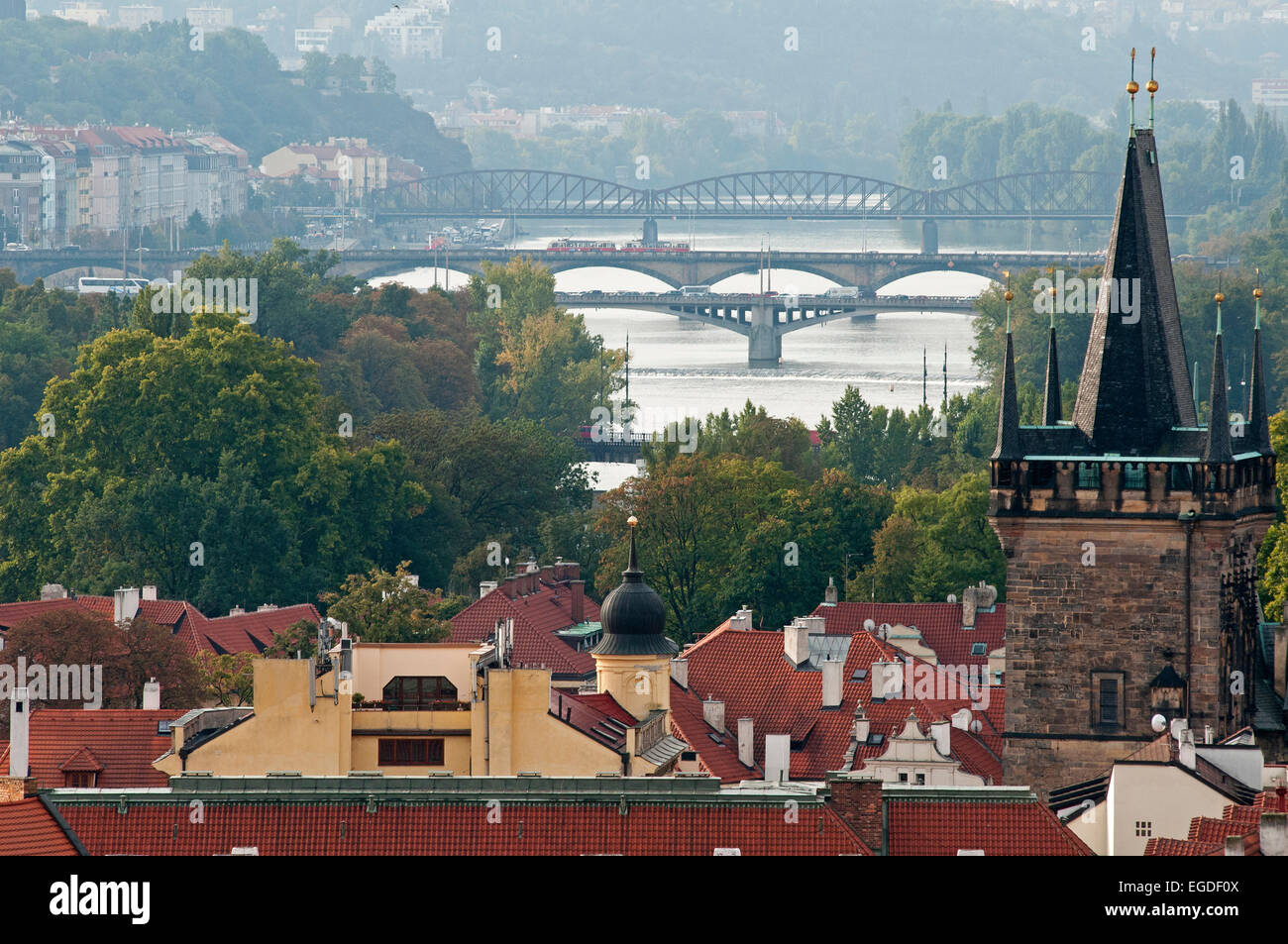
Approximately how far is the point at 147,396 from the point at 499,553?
13390mm

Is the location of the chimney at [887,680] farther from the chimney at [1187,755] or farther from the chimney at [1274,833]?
the chimney at [1274,833]

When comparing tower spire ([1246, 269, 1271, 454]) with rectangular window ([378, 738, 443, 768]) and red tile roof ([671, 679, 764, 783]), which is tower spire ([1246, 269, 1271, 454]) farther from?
rectangular window ([378, 738, 443, 768])

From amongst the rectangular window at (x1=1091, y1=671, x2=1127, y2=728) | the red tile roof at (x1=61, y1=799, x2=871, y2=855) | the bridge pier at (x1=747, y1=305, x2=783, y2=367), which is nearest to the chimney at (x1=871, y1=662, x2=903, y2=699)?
the rectangular window at (x1=1091, y1=671, x2=1127, y2=728)

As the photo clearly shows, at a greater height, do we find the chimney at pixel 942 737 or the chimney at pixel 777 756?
the chimney at pixel 942 737

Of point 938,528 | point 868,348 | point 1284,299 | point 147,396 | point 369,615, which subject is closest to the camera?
point 369,615

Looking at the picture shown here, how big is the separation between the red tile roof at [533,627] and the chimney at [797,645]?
25.6ft

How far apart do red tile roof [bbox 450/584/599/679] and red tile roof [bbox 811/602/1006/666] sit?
584cm

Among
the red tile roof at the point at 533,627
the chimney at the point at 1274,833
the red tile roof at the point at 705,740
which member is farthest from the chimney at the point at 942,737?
the chimney at the point at 1274,833

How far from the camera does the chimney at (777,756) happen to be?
160 ft

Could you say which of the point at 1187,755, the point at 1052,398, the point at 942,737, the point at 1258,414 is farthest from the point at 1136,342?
the point at 1187,755

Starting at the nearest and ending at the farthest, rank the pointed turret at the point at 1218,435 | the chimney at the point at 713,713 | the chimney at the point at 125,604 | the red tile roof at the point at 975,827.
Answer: the red tile roof at the point at 975,827 → the pointed turret at the point at 1218,435 → the chimney at the point at 713,713 → the chimney at the point at 125,604
